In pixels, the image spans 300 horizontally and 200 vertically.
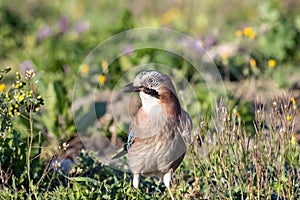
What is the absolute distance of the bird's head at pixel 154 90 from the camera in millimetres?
4145

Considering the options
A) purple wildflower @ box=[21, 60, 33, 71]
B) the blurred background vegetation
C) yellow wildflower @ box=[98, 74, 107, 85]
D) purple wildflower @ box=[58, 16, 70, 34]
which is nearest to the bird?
the blurred background vegetation

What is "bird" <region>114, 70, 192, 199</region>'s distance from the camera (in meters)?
4.18

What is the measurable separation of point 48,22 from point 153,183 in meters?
6.24

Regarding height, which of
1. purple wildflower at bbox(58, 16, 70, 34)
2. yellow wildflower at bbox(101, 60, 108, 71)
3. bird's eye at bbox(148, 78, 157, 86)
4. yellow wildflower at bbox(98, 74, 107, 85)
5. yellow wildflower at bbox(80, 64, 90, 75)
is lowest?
bird's eye at bbox(148, 78, 157, 86)

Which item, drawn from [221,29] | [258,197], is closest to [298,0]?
[221,29]

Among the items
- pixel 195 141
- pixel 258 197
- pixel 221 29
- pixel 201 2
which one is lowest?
pixel 258 197

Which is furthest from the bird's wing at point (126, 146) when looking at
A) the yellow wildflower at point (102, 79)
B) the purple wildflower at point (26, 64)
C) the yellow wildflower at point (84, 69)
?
the purple wildflower at point (26, 64)

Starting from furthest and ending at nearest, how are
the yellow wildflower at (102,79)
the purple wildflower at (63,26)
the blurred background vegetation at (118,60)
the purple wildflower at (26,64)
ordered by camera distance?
1. the purple wildflower at (63,26)
2. the purple wildflower at (26,64)
3. the yellow wildflower at (102,79)
4. the blurred background vegetation at (118,60)

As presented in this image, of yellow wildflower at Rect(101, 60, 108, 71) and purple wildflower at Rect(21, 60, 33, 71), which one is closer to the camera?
yellow wildflower at Rect(101, 60, 108, 71)

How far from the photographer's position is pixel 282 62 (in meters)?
7.99

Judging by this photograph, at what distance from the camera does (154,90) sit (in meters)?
4.21

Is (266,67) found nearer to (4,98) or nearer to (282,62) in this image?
(282,62)

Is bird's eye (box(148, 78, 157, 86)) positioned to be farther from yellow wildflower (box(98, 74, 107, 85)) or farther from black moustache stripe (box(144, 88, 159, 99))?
yellow wildflower (box(98, 74, 107, 85))

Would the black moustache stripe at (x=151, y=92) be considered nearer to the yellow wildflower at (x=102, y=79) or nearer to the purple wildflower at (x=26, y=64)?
the yellow wildflower at (x=102, y=79)
